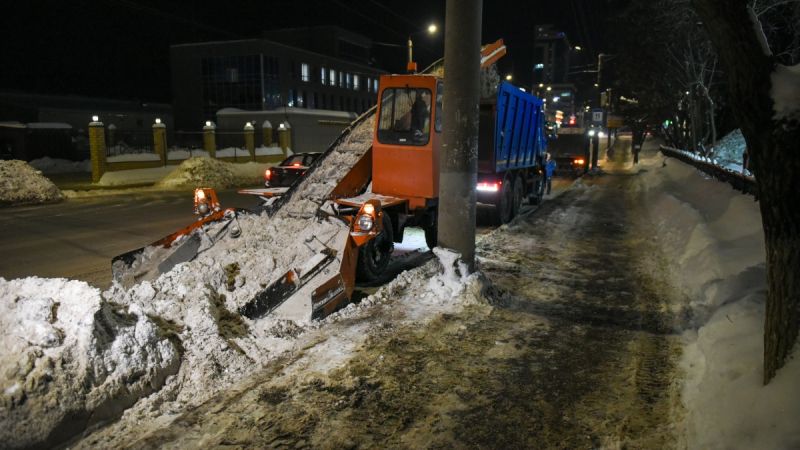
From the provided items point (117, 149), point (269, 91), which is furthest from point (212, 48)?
point (117, 149)

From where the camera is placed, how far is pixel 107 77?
61125mm

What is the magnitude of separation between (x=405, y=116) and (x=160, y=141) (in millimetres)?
22472

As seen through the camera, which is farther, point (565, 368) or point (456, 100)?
point (456, 100)

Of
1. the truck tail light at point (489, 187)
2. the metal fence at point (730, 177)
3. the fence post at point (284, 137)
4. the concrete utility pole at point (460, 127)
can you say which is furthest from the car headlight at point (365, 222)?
the fence post at point (284, 137)

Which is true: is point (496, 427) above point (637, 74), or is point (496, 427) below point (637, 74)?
below

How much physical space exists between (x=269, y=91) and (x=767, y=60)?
56.8 metres

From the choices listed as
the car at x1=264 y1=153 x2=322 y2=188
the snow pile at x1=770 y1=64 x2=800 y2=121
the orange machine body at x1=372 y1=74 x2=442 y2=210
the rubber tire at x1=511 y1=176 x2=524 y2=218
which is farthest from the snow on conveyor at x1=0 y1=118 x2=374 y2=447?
the car at x1=264 y1=153 x2=322 y2=188

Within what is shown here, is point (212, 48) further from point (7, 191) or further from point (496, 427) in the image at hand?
point (496, 427)

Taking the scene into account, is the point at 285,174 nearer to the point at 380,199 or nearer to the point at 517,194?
the point at 517,194

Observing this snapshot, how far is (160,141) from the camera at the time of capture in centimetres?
2788

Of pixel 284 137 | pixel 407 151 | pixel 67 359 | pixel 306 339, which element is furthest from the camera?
Result: pixel 284 137

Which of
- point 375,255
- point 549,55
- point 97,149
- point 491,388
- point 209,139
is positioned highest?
point 549,55

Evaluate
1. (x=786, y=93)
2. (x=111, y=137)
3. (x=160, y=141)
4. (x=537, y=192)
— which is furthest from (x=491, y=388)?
(x=111, y=137)

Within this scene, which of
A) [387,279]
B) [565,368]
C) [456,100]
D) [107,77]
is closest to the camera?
[565,368]
